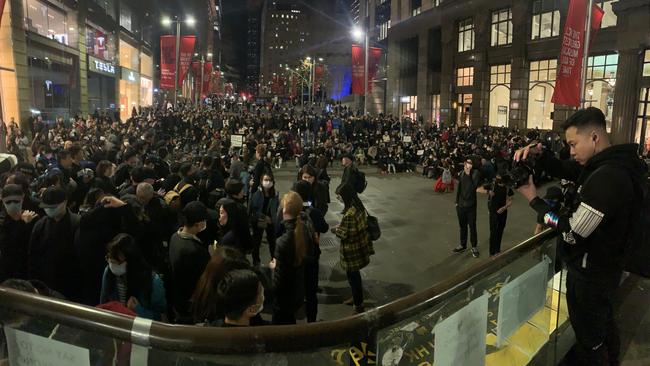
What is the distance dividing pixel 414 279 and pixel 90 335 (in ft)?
21.8

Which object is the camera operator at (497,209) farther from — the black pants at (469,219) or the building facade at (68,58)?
the building facade at (68,58)

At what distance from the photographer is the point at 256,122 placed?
96.1ft

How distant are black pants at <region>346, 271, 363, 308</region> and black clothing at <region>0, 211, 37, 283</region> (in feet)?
12.5

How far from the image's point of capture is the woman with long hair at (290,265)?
4.81m

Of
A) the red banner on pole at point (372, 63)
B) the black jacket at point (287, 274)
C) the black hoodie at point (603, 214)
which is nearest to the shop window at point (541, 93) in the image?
the red banner on pole at point (372, 63)

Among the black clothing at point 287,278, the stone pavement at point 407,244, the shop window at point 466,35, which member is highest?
the shop window at point 466,35

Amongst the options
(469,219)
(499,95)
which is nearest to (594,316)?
(469,219)

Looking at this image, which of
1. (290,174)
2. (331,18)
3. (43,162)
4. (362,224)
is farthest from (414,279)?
(331,18)

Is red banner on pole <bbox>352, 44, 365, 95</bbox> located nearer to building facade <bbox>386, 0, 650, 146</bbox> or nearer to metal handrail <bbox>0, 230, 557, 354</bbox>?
building facade <bbox>386, 0, 650, 146</bbox>

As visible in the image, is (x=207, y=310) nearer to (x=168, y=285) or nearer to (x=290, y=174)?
(x=168, y=285)

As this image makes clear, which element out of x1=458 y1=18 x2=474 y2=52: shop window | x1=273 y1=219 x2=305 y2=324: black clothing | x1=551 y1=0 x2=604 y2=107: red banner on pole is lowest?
x1=273 y1=219 x2=305 y2=324: black clothing

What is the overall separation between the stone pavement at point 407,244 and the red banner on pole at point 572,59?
3665mm

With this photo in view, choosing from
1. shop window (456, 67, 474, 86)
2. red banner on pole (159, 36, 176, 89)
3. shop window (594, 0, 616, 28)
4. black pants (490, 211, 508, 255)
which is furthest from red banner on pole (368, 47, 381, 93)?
black pants (490, 211, 508, 255)

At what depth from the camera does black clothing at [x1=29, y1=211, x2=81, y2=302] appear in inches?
177
